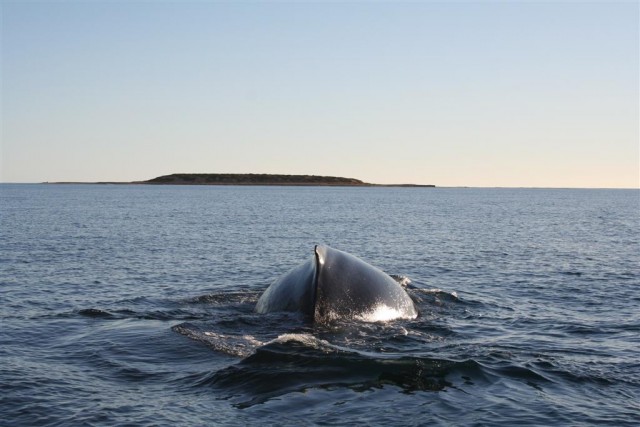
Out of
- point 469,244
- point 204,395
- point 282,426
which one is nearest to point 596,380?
point 282,426

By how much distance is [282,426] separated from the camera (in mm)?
9133

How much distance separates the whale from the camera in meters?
13.8

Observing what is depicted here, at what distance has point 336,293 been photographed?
14.0 meters

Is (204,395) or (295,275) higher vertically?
(295,275)

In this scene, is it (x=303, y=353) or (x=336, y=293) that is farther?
(x=336, y=293)

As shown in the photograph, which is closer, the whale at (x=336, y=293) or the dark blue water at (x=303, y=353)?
→ the dark blue water at (x=303, y=353)

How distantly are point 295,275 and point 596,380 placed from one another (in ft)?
22.0

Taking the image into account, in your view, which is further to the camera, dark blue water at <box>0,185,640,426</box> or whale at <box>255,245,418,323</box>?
whale at <box>255,245,418,323</box>

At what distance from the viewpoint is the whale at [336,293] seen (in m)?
13.8

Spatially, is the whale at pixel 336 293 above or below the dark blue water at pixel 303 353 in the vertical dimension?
above

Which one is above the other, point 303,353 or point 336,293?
point 336,293

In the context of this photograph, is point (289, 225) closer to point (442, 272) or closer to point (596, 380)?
point (442, 272)

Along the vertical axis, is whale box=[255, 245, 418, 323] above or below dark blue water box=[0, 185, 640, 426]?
above

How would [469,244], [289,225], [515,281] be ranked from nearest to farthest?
[515,281]
[469,244]
[289,225]
